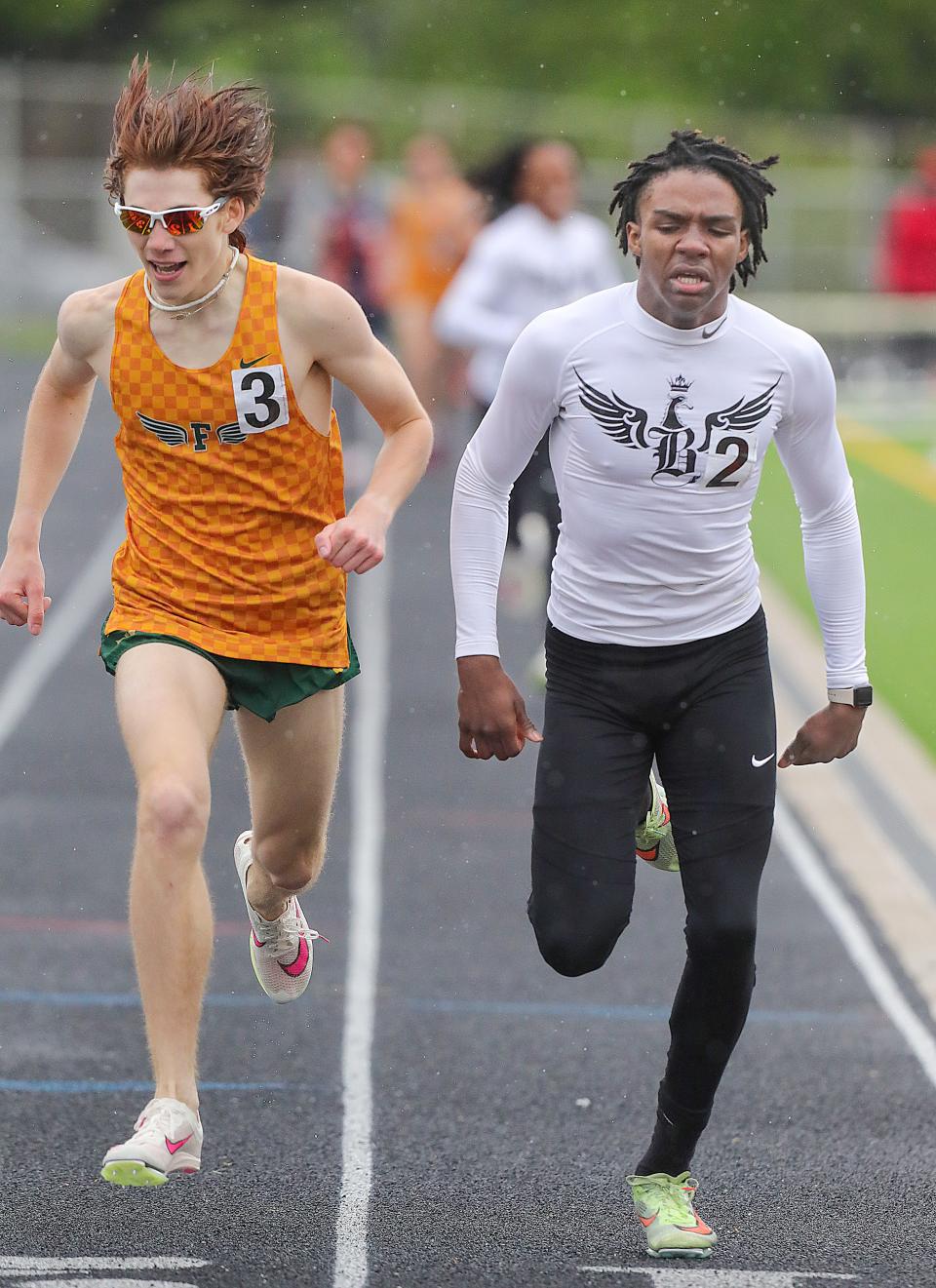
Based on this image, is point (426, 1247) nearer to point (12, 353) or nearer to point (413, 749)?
point (413, 749)

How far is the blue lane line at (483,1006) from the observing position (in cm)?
683

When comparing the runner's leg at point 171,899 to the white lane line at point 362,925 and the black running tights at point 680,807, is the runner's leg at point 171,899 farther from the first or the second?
the black running tights at point 680,807

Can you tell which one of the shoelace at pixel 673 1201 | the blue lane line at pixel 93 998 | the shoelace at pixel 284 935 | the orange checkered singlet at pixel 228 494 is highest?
the orange checkered singlet at pixel 228 494

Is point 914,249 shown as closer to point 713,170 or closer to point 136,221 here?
point 713,170

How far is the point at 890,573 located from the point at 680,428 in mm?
9917

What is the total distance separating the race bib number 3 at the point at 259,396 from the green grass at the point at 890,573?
231 inches

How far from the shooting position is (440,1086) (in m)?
6.12

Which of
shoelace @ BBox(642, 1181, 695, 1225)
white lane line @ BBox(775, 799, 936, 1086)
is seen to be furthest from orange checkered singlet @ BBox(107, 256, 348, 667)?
white lane line @ BBox(775, 799, 936, 1086)

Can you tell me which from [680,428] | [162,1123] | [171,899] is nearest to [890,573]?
[680,428]

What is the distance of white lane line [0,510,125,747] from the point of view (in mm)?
11359

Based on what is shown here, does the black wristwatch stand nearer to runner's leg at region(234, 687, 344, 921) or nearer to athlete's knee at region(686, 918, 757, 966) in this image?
athlete's knee at region(686, 918, 757, 966)

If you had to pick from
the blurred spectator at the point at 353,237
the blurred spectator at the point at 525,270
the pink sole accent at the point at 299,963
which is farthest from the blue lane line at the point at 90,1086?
the blurred spectator at the point at 353,237

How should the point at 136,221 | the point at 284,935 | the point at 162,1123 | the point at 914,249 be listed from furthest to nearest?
the point at 914,249, the point at 284,935, the point at 136,221, the point at 162,1123

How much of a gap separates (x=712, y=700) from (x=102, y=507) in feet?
46.9
